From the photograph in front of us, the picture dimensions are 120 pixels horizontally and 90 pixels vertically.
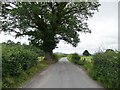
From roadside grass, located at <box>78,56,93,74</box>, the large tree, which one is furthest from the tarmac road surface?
the large tree

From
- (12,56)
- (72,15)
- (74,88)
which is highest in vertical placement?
(72,15)

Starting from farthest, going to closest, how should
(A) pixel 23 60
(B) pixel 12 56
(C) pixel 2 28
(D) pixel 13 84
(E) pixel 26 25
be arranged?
1. (C) pixel 2 28
2. (E) pixel 26 25
3. (A) pixel 23 60
4. (B) pixel 12 56
5. (D) pixel 13 84

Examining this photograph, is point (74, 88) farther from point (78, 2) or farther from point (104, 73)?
point (78, 2)

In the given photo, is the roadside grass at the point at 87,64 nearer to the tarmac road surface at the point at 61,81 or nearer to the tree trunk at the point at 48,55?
the tarmac road surface at the point at 61,81

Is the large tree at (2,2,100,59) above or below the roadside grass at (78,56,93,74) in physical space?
above

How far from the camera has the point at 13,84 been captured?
16391mm

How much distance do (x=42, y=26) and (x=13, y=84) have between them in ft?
99.5

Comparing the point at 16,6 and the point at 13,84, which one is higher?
the point at 16,6

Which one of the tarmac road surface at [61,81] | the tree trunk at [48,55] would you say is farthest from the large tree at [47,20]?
the tarmac road surface at [61,81]

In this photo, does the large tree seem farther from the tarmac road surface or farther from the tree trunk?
the tarmac road surface

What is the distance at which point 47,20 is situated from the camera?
148 feet

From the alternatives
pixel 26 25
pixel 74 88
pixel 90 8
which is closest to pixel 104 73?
pixel 74 88

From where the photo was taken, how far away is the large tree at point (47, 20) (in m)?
43.0

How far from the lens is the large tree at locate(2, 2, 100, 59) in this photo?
43.0 meters
